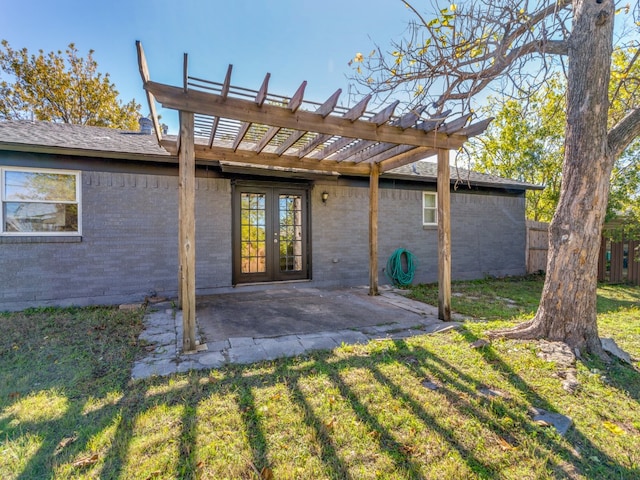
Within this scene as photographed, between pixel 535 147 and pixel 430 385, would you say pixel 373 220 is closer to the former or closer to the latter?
pixel 430 385

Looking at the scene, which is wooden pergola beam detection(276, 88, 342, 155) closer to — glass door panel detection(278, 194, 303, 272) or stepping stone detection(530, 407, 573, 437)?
glass door panel detection(278, 194, 303, 272)

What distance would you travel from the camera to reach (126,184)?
5887 mm

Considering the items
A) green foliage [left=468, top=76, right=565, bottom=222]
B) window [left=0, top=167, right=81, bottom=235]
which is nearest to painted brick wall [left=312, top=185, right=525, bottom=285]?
green foliage [left=468, top=76, right=565, bottom=222]

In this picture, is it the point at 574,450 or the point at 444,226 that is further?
the point at 444,226

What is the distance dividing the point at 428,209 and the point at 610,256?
18.1ft

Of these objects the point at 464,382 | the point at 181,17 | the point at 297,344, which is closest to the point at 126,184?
the point at 181,17

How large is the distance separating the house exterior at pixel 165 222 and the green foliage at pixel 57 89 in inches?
366

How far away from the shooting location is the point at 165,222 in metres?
6.17

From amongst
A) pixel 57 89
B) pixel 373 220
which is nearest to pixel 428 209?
pixel 373 220

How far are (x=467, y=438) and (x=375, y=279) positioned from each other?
14.8 ft

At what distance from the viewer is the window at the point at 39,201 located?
208 inches

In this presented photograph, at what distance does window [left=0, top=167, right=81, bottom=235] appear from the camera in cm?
529

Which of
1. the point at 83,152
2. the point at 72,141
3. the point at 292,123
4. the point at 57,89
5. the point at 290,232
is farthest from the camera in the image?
the point at 57,89

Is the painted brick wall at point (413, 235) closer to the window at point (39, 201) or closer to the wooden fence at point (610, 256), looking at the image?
the wooden fence at point (610, 256)
